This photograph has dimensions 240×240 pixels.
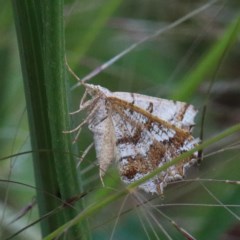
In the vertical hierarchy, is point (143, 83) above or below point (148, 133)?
above

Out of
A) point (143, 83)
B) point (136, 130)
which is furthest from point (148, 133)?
point (143, 83)

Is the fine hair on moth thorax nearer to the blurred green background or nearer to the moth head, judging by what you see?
the moth head

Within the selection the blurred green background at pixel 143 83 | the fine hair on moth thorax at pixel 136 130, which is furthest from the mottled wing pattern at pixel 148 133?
the blurred green background at pixel 143 83

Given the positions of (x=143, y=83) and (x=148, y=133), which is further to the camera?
(x=143, y=83)

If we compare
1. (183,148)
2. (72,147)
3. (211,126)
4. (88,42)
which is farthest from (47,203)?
(211,126)

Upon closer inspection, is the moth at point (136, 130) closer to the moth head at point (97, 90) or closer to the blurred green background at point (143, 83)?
the moth head at point (97, 90)

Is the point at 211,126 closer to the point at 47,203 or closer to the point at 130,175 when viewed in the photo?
the point at 130,175

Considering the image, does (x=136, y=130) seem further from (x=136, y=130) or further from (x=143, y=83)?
(x=143, y=83)
